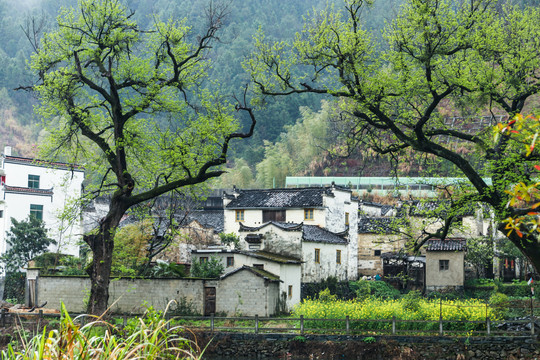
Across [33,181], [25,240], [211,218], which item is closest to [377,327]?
[25,240]

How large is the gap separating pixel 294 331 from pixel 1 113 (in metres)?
106

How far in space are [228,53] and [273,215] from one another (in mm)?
68912

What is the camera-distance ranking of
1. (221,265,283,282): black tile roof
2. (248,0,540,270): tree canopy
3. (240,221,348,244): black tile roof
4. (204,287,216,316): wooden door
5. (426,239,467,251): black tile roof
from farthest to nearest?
(426,239,467,251): black tile roof
(240,221,348,244): black tile roof
(204,287,216,316): wooden door
(221,265,283,282): black tile roof
(248,0,540,270): tree canopy

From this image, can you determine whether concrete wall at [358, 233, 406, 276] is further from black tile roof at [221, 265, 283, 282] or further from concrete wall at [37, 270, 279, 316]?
concrete wall at [37, 270, 279, 316]

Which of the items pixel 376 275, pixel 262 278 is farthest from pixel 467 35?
pixel 376 275

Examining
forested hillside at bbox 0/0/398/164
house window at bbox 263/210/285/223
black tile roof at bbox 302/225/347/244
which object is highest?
forested hillside at bbox 0/0/398/164

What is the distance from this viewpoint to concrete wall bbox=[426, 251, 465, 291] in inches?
1657

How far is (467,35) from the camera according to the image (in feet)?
64.0

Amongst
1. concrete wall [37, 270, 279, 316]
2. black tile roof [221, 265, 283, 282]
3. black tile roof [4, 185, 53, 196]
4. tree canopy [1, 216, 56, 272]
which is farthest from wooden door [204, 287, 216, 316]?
black tile roof [4, 185, 53, 196]

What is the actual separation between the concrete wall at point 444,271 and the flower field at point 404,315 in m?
15.2

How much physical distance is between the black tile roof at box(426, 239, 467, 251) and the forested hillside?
4633cm

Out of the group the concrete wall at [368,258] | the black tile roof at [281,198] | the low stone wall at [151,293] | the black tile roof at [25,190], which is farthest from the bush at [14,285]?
the concrete wall at [368,258]

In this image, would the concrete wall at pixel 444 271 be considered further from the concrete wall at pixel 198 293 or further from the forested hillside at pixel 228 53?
the forested hillside at pixel 228 53

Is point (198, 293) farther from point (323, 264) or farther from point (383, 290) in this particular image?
point (383, 290)
